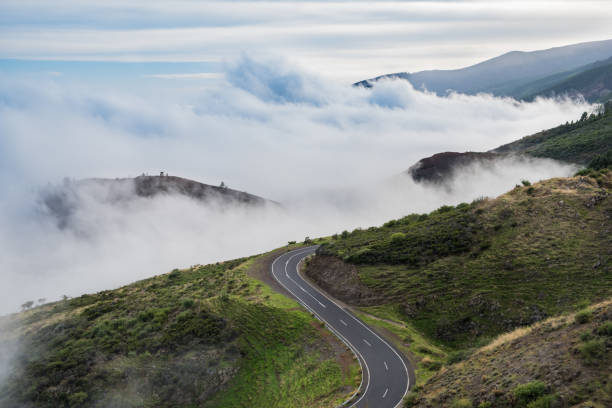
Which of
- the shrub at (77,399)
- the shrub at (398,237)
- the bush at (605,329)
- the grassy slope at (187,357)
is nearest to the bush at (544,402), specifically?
the bush at (605,329)

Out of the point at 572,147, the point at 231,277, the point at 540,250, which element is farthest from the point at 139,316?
the point at 572,147

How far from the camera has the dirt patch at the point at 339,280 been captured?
130 ft

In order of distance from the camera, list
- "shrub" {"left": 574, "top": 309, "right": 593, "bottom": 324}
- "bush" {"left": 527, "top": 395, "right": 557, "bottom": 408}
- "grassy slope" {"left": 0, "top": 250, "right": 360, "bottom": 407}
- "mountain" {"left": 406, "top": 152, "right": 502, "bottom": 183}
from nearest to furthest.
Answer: "bush" {"left": 527, "top": 395, "right": 557, "bottom": 408}, "shrub" {"left": 574, "top": 309, "right": 593, "bottom": 324}, "grassy slope" {"left": 0, "top": 250, "right": 360, "bottom": 407}, "mountain" {"left": 406, "top": 152, "right": 502, "bottom": 183}

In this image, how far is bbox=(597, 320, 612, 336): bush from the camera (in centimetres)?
1755

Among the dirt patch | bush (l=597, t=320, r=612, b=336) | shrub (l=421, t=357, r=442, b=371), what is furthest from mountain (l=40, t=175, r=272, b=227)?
bush (l=597, t=320, r=612, b=336)

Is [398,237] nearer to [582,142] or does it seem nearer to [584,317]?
[584,317]

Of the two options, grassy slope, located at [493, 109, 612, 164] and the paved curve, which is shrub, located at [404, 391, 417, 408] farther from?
grassy slope, located at [493, 109, 612, 164]

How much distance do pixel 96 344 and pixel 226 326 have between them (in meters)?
11.3

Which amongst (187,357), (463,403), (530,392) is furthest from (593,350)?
(187,357)

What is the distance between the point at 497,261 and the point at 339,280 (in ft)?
49.5

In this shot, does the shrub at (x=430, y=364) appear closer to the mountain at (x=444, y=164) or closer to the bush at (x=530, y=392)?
the bush at (x=530, y=392)

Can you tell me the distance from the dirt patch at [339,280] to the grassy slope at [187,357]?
5210mm

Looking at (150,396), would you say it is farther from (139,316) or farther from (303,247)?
(303,247)

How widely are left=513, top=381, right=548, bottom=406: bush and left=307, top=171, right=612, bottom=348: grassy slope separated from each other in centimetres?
1233
